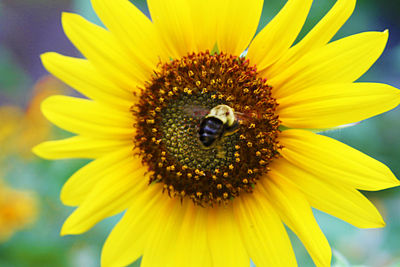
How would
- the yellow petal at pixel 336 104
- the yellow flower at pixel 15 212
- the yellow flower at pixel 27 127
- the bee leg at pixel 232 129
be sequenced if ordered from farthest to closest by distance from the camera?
the yellow flower at pixel 27 127, the yellow flower at pixel 15 212, the bee leg at pixel 232 129, the yellow petal at pixel 336 104

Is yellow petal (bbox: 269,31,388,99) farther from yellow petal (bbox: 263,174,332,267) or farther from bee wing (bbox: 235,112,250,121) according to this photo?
yellow petal (bbox: 263,174,332,267)

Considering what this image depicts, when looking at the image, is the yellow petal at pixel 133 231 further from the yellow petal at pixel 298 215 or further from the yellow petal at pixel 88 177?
the yellow petal at pixel 298 215

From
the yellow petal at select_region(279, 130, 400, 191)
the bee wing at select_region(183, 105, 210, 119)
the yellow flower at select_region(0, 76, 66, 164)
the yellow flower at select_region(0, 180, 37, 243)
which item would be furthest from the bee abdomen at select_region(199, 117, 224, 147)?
the yellow flower at select_region(0, 76, 66, 164)

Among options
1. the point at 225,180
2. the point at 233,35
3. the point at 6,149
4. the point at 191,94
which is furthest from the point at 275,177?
the point at 6,149

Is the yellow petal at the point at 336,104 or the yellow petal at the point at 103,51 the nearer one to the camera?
the yellow petal at the point at 336,104

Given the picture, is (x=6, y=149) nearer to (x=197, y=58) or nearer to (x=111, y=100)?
(x=111, y=100)

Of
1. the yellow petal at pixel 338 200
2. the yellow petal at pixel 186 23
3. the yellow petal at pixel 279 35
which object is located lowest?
the yellow petal at pixel 338 200

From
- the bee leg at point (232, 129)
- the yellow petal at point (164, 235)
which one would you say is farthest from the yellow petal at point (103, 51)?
the yellow petal at point (164, 235)
